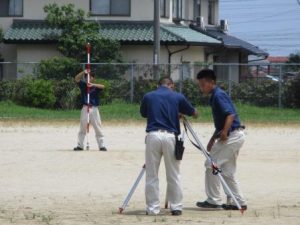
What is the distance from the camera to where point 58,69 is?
4322 cm

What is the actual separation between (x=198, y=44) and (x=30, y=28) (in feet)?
27.4

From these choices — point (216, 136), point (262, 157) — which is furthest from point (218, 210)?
point (262, 157)

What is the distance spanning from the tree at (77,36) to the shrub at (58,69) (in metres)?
1.76

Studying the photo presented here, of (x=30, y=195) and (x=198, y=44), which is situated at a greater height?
(x=198, y=44)

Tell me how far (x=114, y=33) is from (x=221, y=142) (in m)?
33.5

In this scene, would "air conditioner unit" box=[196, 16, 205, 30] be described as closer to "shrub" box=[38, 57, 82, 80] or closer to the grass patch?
the grass patch

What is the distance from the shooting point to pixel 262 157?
2202cm

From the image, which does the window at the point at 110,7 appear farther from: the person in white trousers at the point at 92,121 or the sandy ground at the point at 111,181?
the person in white trousers at the point at 92,121

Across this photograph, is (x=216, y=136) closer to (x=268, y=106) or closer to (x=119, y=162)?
(x=119, y=162)

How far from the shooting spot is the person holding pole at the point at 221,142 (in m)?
13.2

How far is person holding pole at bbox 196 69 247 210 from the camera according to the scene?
13.2m

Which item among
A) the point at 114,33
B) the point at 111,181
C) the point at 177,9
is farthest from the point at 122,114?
the point at 111,181

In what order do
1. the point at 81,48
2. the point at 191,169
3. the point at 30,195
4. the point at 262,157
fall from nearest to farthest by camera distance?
1. the point at 30,195
2. the point at 191,169
3. the point at 262,157
4. the point at 81,48

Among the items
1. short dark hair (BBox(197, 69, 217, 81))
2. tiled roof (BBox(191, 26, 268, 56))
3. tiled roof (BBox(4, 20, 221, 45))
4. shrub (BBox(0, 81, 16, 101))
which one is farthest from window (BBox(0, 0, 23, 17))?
short dark hair (BBox(197, 69, 217, 81))
